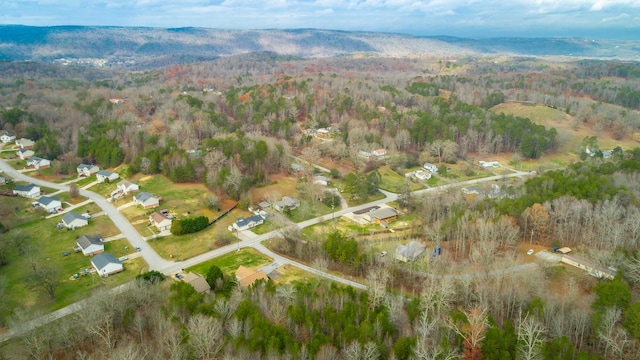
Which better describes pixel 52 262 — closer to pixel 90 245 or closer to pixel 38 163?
pixel 90 245

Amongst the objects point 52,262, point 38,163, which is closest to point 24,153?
point 38,163

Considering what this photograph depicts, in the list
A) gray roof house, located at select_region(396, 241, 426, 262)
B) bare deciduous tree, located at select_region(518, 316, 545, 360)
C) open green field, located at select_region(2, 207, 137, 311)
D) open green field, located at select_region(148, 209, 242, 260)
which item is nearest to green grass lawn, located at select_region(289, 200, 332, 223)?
open green field, located at select_region(148, 209, 242, 260)

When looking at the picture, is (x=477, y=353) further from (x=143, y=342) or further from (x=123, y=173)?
(x=123, y=173)

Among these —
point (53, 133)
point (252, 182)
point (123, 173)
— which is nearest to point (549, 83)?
point (252, 182)

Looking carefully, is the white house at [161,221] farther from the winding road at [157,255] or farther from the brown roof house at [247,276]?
the brown roof house at [247,276]

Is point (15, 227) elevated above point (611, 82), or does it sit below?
below

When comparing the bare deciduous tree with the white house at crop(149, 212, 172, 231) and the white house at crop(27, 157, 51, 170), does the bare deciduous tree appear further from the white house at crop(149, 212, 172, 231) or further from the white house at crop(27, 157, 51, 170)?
the white house at crop(27, 157, 51, 170)

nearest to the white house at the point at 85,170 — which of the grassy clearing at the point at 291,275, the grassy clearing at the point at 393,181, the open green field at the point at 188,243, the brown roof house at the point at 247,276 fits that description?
the open green field at the point at 188,243
